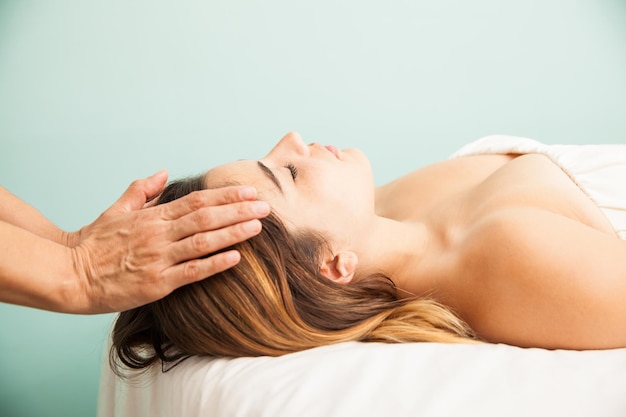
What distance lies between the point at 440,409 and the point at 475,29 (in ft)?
7.32

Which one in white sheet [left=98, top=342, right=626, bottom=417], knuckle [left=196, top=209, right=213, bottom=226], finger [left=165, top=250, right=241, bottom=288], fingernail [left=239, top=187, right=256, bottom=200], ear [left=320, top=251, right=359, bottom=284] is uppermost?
fingernail [left=239, top=187, right=256, bottom=200]

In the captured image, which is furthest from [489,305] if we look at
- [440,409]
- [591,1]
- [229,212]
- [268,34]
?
[591,1]

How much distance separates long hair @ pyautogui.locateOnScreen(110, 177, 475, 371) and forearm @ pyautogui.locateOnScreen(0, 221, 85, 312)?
0.69ft

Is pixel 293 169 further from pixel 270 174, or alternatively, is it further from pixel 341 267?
pixel 341 267

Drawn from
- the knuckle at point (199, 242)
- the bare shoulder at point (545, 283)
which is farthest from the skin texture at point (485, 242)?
the knuckle at point (199, 242)

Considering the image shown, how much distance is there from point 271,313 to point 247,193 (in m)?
0.23

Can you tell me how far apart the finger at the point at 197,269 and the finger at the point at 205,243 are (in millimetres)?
13

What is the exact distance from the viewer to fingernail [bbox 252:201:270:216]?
48.3 inches

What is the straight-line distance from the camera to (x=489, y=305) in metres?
1.35

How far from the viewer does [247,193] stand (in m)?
1.23

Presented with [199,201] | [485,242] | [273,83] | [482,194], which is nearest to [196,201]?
[199,201]

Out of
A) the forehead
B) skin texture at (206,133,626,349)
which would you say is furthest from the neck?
the forehead

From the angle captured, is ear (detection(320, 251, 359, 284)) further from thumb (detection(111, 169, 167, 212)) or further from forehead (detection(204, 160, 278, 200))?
thumb (detection(111, 169, 167, 212))

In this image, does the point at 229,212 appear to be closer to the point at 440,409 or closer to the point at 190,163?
the point at 440,409
